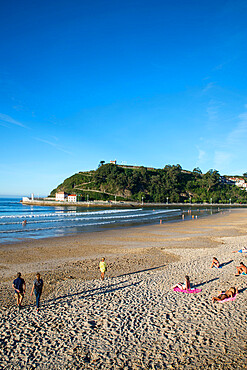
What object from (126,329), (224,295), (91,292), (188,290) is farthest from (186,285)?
(91,292)

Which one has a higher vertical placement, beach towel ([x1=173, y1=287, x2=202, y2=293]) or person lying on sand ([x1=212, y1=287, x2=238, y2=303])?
person lying on sand ([x1=212, y1=287, x2=238, y2=303])

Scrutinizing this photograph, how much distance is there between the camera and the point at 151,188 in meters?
161

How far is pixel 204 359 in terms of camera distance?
6.66 meters

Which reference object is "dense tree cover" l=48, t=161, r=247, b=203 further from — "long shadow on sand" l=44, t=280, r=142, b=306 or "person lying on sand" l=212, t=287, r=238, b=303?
"person lying on sand" l=212, t=287, r=238, b=303

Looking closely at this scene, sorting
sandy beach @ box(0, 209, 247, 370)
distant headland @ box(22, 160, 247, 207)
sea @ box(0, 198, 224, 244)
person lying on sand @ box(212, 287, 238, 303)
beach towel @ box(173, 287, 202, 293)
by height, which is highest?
distant headland @ box(22, 160, 247, 207)

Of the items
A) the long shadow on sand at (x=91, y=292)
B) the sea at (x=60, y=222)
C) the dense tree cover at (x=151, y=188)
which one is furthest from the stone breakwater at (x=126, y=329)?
the dense tree cover at (x=151, y=188)

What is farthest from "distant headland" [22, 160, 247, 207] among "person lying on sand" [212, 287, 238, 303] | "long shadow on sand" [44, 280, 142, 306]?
"person lying on sand" [212, 287, 238, 303]

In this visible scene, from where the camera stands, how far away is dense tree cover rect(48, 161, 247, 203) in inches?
6019

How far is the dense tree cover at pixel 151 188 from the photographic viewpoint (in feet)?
502

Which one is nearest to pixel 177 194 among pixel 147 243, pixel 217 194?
pixel 217 194

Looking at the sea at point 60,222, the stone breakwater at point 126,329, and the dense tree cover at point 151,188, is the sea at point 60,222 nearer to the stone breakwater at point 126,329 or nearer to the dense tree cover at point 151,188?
the stone breakwater at point 126,329

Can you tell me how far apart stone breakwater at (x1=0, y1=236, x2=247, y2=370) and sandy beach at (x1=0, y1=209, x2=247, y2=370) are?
0.03m

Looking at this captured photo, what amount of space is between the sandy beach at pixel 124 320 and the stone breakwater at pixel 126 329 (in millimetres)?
29

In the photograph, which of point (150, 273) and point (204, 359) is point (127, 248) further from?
point (204, 359)
